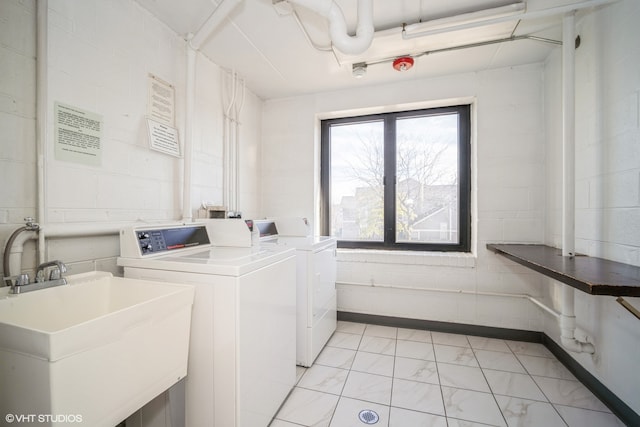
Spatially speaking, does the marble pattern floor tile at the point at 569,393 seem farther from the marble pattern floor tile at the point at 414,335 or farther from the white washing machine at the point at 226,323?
the white washing machine at the point at 226,323

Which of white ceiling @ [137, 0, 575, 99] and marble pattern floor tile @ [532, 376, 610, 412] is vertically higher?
white ceiling @ [137, 0, 575, 99]

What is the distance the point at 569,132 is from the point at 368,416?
219 cm

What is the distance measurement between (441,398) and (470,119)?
7.98 ft

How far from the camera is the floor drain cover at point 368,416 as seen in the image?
1438 mm

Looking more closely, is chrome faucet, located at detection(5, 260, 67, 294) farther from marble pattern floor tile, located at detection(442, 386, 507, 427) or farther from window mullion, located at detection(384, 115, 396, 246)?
window mullion, located at detection(384, 115, 396, 246)

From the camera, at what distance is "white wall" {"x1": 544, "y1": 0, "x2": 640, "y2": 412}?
4.58 feet

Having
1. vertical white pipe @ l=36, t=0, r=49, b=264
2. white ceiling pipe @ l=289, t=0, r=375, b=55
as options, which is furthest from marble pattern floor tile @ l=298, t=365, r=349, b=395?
white ceiling pipe @ l=289, t=0, r=375, b=55

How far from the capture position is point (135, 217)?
1.61 m

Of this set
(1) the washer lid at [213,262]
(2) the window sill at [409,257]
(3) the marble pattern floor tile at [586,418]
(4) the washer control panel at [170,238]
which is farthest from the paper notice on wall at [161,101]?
(3) the marble pattern floor tile at [586,418]

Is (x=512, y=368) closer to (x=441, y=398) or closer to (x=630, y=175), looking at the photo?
(x=441, y=398)

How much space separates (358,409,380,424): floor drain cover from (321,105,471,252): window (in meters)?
1.58

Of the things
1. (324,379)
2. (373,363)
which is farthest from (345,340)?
(324,379)

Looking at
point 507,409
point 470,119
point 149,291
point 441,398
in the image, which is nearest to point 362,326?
point 441,398

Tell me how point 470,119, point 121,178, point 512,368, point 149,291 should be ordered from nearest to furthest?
point 149,291 → point 121,178 → point 512,368 → point 470,119
